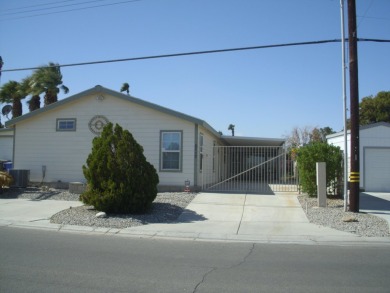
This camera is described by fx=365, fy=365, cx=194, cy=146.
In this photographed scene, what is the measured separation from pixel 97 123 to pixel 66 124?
5.37 ft

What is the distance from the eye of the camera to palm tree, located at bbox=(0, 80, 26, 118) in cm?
3244

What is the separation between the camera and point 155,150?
16016mm

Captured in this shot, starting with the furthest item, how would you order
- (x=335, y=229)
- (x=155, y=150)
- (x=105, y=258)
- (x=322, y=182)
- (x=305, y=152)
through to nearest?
(x=155, y=150)
(x=305, y=152)
(x=322, y=182)
(x=335, y=229)
(x=105, y=258)

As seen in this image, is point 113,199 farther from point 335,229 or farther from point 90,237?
point 335,229

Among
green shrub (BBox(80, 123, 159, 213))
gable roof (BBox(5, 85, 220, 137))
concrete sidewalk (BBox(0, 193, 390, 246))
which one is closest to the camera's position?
concrete sidewalk (BBox(0, 193, 390, 246))

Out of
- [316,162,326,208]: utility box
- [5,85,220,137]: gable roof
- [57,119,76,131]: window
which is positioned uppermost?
[5,85,220,137]: gable roof

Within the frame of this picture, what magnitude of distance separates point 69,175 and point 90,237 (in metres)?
9.03

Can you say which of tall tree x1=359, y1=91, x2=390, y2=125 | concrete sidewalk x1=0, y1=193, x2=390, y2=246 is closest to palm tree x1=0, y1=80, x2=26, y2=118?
concrete sidewalk x1=0, y1=193, x2=390, y2=246

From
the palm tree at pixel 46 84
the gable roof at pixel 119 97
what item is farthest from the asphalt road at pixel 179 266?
the palm tree at pixel 46 84

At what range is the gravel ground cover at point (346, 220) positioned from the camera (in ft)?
30.9

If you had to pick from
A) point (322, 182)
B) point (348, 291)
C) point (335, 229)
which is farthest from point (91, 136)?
point (348, 291)

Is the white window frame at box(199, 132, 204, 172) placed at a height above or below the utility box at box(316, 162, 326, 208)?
above

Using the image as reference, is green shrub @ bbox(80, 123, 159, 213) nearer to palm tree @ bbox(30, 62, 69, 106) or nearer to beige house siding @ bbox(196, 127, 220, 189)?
beige house siding @ bbox(196, 127, 220, 189)

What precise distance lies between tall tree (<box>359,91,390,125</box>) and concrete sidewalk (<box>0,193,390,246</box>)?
32.1 metres
